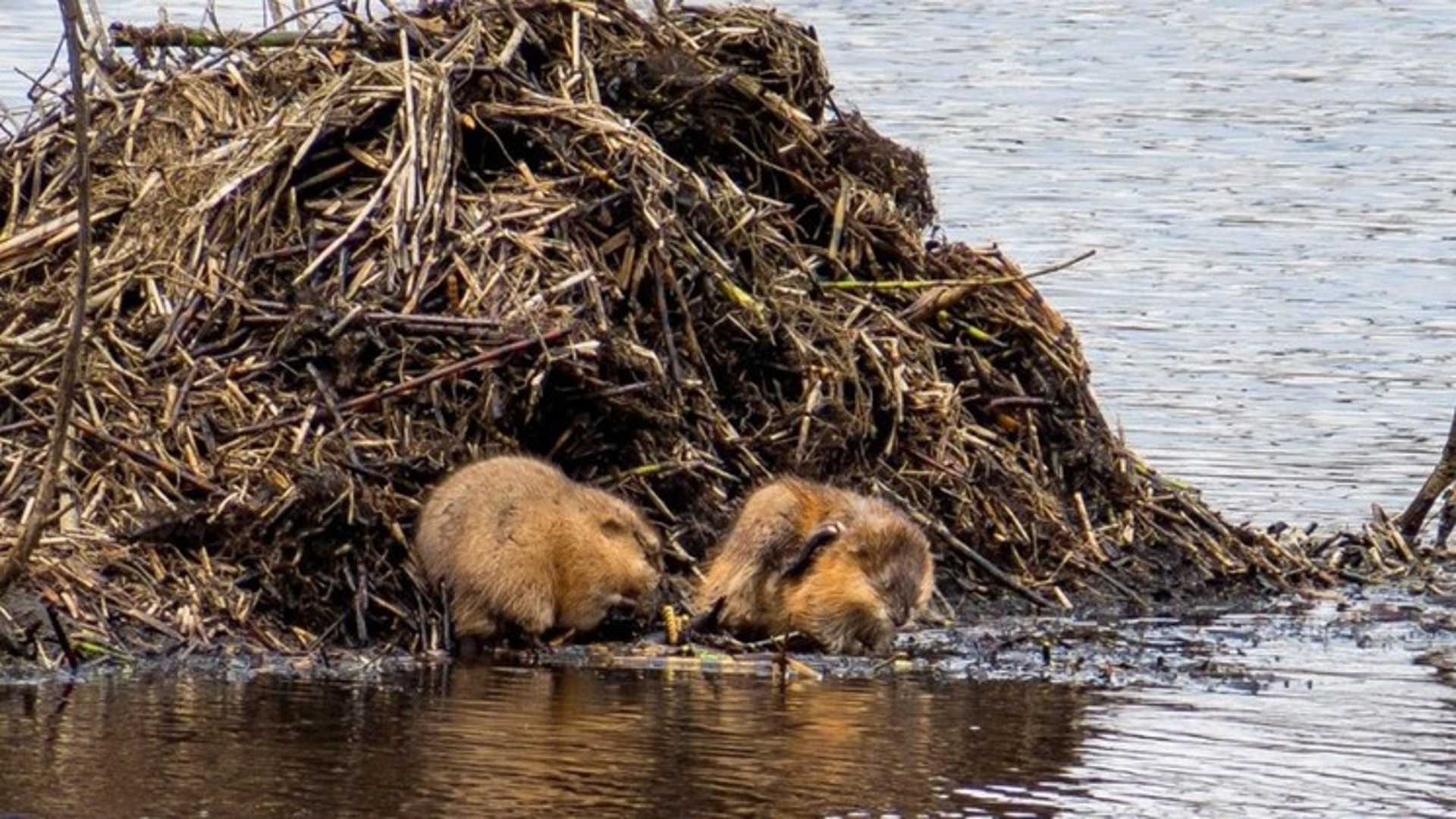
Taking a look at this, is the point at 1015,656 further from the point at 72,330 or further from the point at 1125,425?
the point at 1125,425

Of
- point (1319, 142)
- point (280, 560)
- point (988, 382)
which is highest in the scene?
point (1319, 142)

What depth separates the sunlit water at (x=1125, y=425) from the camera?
274 inches

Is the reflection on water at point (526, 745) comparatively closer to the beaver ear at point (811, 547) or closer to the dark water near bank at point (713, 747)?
the dark water near bank at point (713, 747)

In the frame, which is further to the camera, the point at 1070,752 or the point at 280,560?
the point at 280,560

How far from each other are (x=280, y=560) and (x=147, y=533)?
386 mm

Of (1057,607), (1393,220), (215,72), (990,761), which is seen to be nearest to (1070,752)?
(990,761)

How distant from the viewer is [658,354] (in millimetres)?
9648

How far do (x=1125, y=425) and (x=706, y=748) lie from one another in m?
6.57

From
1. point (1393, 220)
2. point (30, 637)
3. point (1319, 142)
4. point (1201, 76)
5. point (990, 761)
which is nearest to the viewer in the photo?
point (990, 761)

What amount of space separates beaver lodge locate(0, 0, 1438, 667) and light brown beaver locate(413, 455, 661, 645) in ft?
0.56

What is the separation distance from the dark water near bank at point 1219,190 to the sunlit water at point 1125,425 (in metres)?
0.04

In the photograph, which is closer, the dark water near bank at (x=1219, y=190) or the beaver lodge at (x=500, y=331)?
the beaver lodge at (x=500, y=331)

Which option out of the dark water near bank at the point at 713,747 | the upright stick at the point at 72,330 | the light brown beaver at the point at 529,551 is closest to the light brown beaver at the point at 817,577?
the light brown beaver at the point at 529,551

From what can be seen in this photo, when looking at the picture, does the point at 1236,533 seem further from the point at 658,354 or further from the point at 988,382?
the point at 658,354
